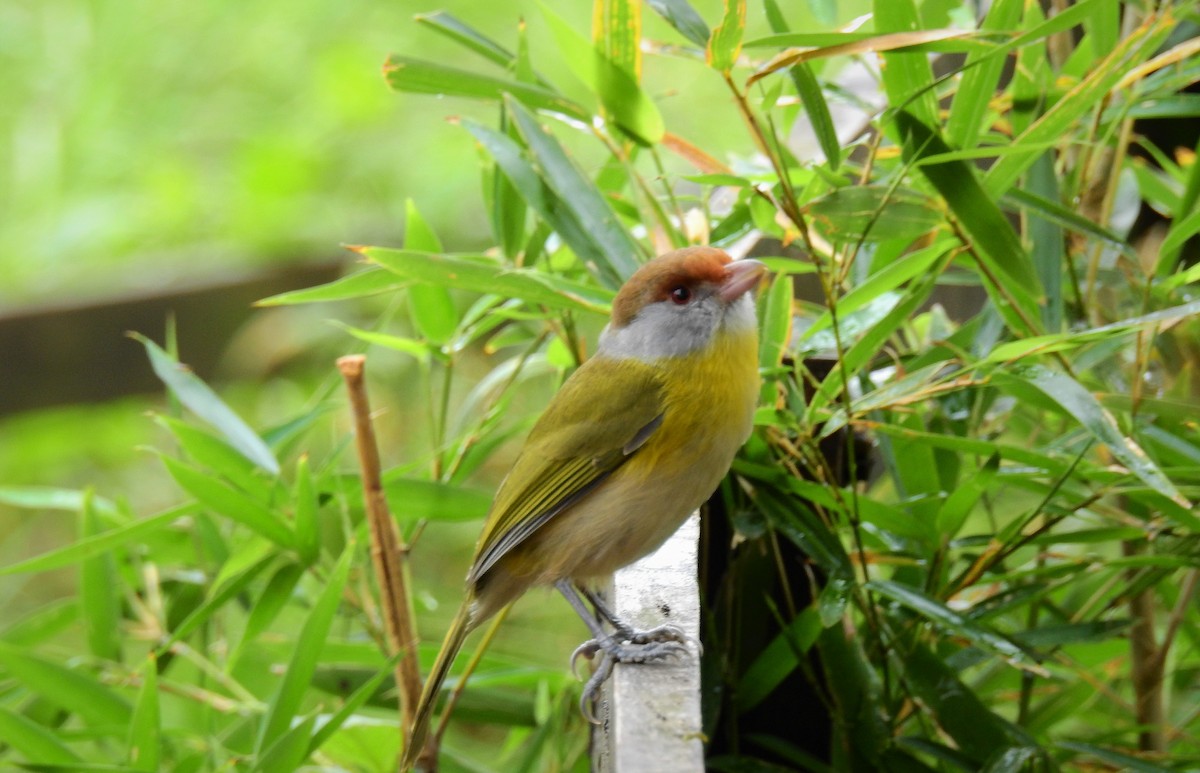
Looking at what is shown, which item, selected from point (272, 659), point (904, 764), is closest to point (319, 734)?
point (272, 659)

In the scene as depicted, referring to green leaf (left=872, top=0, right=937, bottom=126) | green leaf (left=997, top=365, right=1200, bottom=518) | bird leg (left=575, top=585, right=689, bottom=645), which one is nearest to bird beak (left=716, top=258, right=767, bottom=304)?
green leaf (left=872, top=0, right=937, bottom=126)

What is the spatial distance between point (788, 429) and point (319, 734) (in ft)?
2.88

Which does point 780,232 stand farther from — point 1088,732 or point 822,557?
point 1088,732

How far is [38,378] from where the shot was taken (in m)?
4.42

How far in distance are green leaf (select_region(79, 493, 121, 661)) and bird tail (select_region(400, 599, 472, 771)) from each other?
77cm

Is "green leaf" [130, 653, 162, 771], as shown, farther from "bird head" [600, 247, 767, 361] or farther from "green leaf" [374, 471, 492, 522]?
"bird head" [600, 247, 767, 361]

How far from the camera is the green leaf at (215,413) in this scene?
95.7 inches

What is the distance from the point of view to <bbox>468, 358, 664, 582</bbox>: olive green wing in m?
2.08

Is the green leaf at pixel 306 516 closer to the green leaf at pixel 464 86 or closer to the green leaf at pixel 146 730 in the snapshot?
the green leaf at pixel 146 730

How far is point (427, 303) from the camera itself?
2408 millimetres

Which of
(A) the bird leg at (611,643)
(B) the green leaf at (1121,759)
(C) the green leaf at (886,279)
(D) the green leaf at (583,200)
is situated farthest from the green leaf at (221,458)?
(B) the green leaf at (1121,759)

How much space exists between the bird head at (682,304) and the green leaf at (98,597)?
1.11 m

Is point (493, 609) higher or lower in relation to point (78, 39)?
lower

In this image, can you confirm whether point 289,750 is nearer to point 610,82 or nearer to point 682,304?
point 682,304
